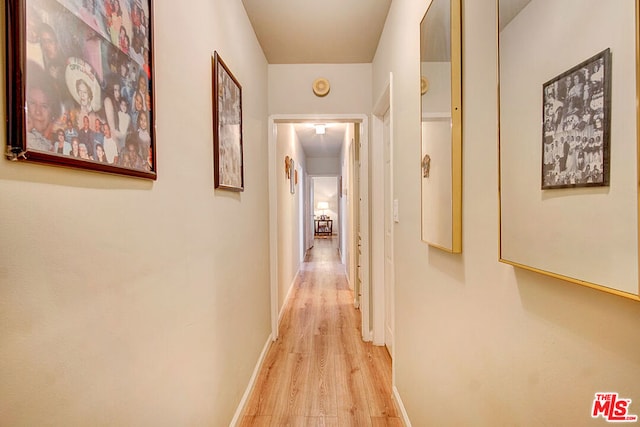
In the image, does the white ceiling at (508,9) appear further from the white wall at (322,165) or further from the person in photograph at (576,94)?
the white wall at (322,165)

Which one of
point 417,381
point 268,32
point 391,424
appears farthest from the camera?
point 268,32

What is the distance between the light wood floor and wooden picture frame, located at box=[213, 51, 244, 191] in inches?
55.0

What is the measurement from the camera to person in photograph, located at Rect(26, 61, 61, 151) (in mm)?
522

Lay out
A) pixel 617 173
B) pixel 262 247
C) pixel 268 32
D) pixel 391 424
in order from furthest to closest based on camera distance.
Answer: pixel 262 247 → pixel 268 32 → pixel 391 424 → pixel 617 173

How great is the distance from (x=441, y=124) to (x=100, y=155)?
3.60 ft

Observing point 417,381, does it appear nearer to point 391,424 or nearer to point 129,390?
point 391,424

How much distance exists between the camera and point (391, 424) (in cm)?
179

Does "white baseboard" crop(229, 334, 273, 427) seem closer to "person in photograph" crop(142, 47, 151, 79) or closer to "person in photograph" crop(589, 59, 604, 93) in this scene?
"person in photograph" crop(142, 47, 151, 79)

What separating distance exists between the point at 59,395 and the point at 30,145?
1.56 ft

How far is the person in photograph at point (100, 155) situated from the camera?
679 millimetres

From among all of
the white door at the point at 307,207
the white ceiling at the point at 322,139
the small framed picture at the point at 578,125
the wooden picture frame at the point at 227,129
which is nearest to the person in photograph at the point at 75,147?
the wooden picture frame at the point at 227,129

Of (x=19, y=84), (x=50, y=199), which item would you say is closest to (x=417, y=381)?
(x=50, y=199)

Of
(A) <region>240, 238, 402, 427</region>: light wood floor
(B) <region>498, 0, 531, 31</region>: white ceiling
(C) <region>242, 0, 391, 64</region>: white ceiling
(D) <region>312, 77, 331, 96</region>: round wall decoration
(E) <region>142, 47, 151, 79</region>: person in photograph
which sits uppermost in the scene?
(C) <region>242, 0, 391, 64</region>: white ceiling

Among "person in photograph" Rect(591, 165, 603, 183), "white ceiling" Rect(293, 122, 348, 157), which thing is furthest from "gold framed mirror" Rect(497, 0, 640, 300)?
"white ceiling" Rect(293, 122, 348, 157)
